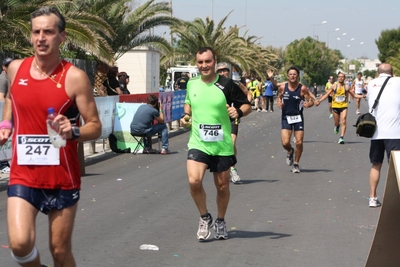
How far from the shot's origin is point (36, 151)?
4.82m

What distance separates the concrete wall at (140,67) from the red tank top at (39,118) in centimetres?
3390

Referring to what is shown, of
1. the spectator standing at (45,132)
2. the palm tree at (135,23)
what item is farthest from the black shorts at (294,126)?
the palm tree at (135,23)

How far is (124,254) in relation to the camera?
768 centimetres

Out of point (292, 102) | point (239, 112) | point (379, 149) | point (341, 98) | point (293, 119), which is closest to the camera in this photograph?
point (239, 112)

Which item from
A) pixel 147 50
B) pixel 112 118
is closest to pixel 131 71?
pixel 147 50

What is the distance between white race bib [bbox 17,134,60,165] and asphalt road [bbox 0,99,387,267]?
256cm

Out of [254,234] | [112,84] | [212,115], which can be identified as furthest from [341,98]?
[212,115]

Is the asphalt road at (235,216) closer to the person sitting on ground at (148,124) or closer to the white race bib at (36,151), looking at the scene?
the person sitting on ground at (148,124)

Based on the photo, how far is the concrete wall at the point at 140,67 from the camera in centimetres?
Answer: 3903

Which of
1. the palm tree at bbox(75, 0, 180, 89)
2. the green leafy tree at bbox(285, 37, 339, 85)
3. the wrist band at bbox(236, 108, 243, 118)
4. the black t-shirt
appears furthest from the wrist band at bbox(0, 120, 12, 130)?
the green leafy tree at bbox(285, 37, 339, 85)

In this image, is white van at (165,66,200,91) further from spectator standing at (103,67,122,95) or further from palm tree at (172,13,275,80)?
spectator standing at (103,67,122,95)

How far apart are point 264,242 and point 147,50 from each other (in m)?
31.1

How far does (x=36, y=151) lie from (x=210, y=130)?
3558 mm

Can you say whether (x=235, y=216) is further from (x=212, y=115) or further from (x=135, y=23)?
(x=135, y=23)
